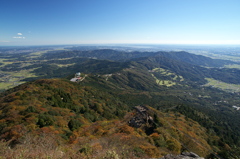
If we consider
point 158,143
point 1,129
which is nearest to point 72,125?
point 1,129

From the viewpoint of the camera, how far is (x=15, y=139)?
19109mm

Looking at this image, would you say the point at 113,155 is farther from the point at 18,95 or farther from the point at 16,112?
the point at 18,95

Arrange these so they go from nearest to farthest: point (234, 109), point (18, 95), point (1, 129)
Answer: point (1, 129)
point (18, 95)
point (234, 109)

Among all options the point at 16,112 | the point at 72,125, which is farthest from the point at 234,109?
the point at 16,112

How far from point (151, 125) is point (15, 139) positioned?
96.2 feet

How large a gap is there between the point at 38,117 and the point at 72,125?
26.2 feet

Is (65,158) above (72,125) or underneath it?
above

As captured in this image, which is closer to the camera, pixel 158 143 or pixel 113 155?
pixel 113 155

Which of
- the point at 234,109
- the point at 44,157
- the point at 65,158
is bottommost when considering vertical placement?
the point at 234,109

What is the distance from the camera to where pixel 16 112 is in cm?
3266

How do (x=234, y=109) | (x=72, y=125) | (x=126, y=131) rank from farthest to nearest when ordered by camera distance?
(x=234, y=109), (x=72, y=125), (x=126, y=131)

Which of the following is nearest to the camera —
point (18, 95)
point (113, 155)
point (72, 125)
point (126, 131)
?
point (113, 155)

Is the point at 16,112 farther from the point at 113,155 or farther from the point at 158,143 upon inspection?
the point at 158,143

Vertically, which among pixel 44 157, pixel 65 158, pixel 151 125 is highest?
pixel 44 157
